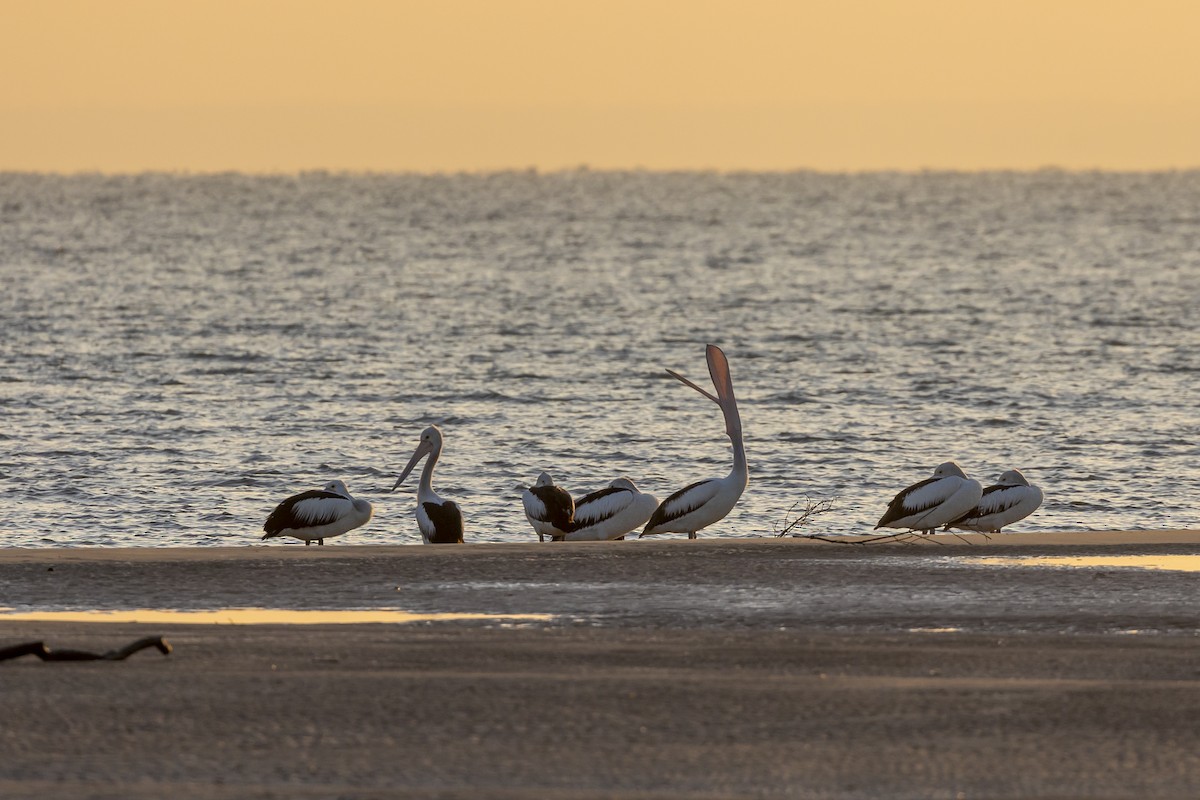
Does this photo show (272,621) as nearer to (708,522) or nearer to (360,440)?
(708,522)

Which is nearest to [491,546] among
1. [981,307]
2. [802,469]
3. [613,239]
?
[802,469]

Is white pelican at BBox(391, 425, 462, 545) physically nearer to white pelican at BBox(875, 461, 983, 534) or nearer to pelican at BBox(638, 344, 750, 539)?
pelican at BBox(638, 344, 750, 539)

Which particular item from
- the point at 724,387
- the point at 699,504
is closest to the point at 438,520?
the point at 699,504

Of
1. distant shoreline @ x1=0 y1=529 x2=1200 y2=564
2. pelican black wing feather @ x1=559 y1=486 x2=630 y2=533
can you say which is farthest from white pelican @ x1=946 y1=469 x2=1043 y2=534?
pelican black wing feather @ x1=559 y1=486 x2=630 y2=533

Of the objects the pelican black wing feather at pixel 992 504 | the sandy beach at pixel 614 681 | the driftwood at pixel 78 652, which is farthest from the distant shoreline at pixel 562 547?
the driftwood at pixel 78 652

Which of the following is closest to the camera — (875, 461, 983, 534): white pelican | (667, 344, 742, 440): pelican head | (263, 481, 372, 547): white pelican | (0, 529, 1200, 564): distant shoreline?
(0, 529, 1200, 564): distant shoreline

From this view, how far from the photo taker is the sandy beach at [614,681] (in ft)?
22.9

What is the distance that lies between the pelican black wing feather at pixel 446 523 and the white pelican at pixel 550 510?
63 cm

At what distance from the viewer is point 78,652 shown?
8.80m

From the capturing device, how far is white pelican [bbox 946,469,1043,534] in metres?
15.9

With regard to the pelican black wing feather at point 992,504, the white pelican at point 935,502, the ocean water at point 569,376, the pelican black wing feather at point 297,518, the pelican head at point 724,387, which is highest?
the pelican head at point 724,387

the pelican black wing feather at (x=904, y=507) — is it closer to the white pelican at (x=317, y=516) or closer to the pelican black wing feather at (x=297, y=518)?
the white pelican at (x=317, y=516)

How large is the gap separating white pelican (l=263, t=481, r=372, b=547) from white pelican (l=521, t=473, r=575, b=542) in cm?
139

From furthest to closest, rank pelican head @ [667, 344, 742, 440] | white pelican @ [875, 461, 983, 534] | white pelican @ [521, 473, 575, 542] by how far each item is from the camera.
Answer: pelican head @ [667, 344, 742, 440] < white pelican @ [521, 473, 575, 542] < white pelican @ [875, 461, 983, 534]
